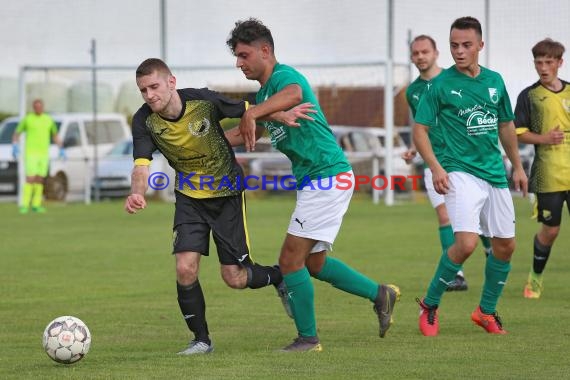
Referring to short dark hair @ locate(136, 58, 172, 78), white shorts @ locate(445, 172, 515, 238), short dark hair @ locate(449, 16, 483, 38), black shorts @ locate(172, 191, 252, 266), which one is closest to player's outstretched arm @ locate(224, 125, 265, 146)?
black shorts @ locate(172, 191, 252, 266)

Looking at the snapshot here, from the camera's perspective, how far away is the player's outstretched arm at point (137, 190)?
6.70 meters

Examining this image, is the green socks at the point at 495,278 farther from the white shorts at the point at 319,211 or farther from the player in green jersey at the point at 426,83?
the player in green jersey at the point at 426,83

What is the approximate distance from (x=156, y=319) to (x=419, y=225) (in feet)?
35.3

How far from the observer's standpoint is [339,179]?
7.25m

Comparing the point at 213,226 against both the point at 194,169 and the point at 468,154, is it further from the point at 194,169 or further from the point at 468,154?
the point at 468,154

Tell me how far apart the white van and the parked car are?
0.92ft

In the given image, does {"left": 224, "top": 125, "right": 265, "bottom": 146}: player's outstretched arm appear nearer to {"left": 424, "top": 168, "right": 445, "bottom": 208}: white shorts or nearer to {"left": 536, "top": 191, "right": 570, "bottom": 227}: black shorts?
{"left": 536, "top": 191, "right": 570, "bottom": 227}: black shorts

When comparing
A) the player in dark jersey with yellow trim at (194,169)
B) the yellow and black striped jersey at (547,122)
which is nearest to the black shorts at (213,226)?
the player in dark jersey with yellow trim at (194,169)

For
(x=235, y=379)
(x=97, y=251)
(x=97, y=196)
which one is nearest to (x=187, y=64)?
(x=97, y=196)

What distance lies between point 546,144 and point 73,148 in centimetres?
1918

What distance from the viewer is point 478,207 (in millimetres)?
7926

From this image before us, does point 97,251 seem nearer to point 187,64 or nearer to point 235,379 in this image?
point 235,379

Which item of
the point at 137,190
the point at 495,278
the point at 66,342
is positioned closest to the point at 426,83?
the point at 495,278

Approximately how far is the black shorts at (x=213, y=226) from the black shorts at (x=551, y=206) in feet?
11.8
